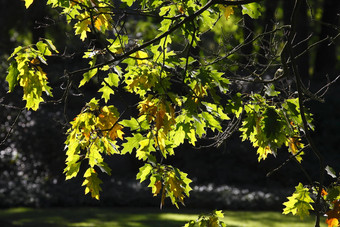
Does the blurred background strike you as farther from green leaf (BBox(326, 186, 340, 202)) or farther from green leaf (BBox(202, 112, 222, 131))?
green leaf (BBox(202, 112, 222, 131))

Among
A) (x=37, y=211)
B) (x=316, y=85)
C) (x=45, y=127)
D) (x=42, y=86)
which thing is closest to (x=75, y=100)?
(x=45, y=127)

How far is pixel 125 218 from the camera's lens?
946 centimetres

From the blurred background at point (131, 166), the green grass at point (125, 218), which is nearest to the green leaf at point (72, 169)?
the green grass at point (125, 218)

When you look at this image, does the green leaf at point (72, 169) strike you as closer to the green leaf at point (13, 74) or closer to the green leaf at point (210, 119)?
A: the green leaf at point (13, 74)

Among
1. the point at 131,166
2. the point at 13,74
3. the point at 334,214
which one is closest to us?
the point at 13,74

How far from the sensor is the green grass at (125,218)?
8945 millimetres

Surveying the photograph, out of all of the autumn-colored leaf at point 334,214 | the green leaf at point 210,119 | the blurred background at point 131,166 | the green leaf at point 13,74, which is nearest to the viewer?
the green leaf at point 13,74

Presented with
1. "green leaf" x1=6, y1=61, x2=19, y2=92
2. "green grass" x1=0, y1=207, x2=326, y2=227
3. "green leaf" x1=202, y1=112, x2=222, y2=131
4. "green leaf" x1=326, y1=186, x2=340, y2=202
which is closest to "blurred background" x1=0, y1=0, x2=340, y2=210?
"green grass" x1=0, y1=207, x2=326, y2=227

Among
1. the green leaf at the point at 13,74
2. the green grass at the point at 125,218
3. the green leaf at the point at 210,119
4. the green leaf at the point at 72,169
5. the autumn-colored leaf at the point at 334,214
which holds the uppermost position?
the green leaf at the point at 13,74

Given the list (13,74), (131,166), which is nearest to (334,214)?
(13,74)

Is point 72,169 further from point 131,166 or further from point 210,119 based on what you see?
point 131,166

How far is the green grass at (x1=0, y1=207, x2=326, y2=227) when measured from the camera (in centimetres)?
895

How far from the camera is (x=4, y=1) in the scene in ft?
53.8

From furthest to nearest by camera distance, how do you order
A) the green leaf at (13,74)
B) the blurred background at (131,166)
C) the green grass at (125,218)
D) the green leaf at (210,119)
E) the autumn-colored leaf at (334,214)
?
1. the blurred background at (131,166)
2. the green grass at (125,218)
3. the autumn-colored leaf at (334,214)
4. the green leaf at (210,119)
5. the green leaf at (13,74)
